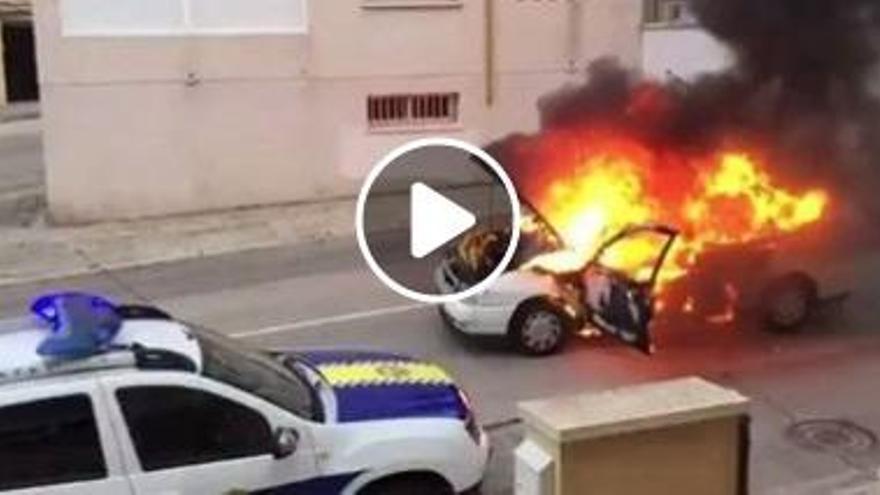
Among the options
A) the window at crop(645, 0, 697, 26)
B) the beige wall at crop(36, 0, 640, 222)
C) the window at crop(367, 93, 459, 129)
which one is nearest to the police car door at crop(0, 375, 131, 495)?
the beige wall at crop(36, 0, 640, 222)

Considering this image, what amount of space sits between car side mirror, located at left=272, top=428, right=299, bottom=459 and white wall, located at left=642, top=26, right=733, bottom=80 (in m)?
8.23

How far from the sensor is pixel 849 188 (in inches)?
493

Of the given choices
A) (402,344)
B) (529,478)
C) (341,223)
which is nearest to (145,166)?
(341,223)

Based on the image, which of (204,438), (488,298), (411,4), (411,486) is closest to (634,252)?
(488,298)

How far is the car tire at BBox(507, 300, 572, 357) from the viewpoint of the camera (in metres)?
11.1

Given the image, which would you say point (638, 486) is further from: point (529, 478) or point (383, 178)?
point (383, 178)

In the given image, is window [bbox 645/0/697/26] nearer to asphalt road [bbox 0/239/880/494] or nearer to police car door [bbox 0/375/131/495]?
asphalt road [bbox 0/239/880/494]

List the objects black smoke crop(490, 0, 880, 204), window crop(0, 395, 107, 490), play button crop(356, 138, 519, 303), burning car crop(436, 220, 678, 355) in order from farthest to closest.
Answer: black smoke crop(490, 0, 880, 204) < play button crop(356, 138, 519, 303) < burning car crop(436, 220, 678, 355) < window crop(0, 395, 107, 490)

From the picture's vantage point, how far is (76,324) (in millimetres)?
6684

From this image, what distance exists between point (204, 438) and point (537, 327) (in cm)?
486

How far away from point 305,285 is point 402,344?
9.36 ft

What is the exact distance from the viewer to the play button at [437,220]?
1139cm

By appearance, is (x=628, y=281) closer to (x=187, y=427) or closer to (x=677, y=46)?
(x=187, y=427)

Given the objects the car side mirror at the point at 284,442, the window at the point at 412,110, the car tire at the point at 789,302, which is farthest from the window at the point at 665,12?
the car side mirror at the point at 284,442
